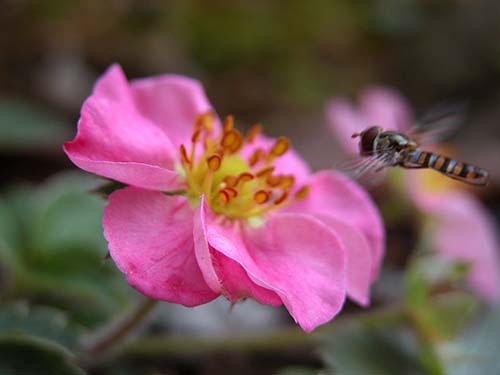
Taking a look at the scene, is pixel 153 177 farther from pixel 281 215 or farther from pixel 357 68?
pixel 357 68

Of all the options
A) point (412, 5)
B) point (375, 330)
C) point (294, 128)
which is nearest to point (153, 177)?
point (375, 330)

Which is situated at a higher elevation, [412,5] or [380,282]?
[412,5]

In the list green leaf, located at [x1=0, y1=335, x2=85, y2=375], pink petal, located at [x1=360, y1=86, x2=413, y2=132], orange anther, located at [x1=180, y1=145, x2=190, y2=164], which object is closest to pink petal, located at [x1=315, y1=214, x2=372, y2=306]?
orange anther, located at [x1=180, y1=145, x2=190, y2=164]

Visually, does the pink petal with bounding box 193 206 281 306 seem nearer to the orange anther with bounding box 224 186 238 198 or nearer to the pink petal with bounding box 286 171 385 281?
the orange anther with bounding box 224 186 238 198

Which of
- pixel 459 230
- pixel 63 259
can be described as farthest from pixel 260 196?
pixel 459 230

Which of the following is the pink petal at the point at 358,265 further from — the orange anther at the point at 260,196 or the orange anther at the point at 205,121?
the orange anther at the point at 205,121

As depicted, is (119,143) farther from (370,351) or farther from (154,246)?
(370,351)

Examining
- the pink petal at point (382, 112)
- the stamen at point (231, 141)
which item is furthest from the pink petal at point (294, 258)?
the pink petal at point (382, 112)
